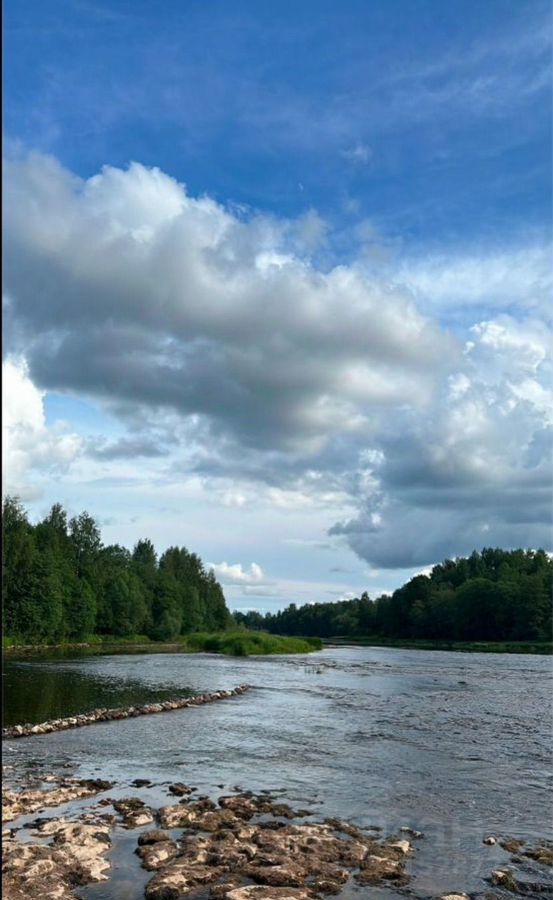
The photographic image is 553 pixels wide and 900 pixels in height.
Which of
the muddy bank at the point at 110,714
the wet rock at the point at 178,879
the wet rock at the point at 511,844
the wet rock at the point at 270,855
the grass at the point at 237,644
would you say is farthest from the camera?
the grass at the point at 237,644

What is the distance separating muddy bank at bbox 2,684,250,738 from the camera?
27859 mm

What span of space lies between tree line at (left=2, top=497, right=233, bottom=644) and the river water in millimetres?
34219

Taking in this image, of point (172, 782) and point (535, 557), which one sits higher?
point (535, 557)

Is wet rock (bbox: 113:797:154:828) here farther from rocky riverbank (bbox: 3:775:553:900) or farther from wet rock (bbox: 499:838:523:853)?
wet rock (bbox: 499:838:523:853)

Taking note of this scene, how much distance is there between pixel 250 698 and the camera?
42.2m

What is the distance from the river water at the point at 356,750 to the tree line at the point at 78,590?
3422 cm

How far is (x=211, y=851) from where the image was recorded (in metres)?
14.0

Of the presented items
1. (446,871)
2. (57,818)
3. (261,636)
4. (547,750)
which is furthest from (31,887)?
(261,636)

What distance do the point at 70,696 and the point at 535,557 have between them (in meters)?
164

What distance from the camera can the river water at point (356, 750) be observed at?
17438 millimetres

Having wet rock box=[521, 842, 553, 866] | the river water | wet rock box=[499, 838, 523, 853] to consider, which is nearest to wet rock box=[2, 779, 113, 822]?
the river water

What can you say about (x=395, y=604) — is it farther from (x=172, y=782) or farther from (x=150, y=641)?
(x=172, y=782)

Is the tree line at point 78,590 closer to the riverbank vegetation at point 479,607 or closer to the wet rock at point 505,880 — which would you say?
the riverbank vegetation at point 479,607

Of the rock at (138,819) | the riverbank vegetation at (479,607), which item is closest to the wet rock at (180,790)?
the rock at (138,819)
